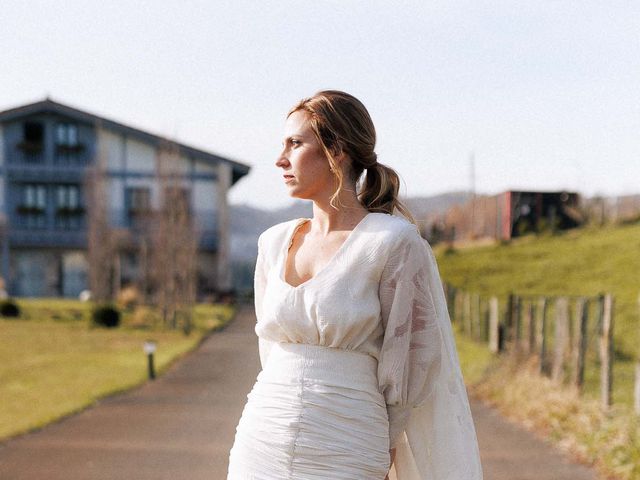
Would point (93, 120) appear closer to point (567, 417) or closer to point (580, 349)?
point (580, 349)

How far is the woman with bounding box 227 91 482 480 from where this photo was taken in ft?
7.78

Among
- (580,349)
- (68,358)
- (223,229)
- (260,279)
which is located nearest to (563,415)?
(580,349)

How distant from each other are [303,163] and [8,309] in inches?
925

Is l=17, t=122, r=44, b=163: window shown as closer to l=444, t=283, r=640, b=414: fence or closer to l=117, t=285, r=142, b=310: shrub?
l=117, t=285, r=142, b=310: shrub

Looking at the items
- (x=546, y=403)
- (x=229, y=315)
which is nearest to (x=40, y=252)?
(x=229, y=315)

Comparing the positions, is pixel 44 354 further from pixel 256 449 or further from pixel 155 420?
pixel 256 449

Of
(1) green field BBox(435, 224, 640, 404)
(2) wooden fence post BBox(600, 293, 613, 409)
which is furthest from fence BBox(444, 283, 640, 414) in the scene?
(1) green field BBox(435, 224, 640, 404)

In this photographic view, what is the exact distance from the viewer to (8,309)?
2422 cm

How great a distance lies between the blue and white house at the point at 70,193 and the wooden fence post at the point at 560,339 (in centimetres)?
2200

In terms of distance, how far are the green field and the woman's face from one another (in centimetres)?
1568

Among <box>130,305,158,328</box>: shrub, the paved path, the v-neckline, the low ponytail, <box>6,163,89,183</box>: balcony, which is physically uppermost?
<box>6,163,89,183</box>: balcony

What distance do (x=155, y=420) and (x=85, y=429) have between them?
73 cm

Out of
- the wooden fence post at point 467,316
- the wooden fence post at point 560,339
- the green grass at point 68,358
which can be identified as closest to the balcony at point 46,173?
the green grass at point 68,358

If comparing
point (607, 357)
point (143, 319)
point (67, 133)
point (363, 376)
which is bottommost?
point (143, 319)
